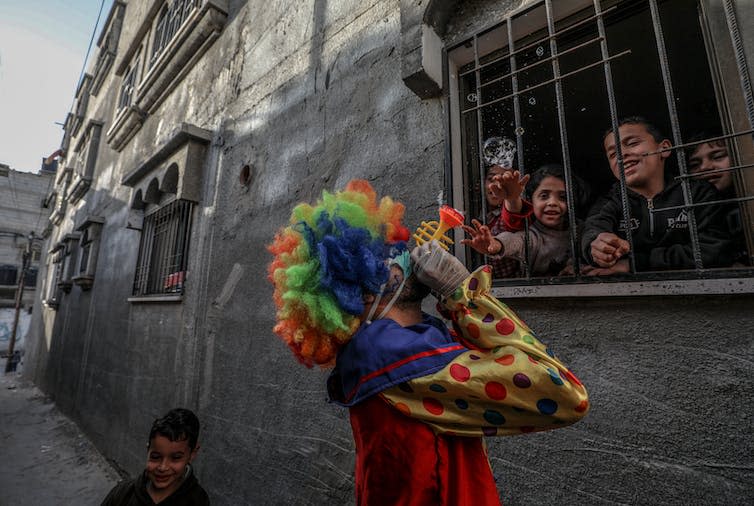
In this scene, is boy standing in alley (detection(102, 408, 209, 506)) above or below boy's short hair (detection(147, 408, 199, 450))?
below

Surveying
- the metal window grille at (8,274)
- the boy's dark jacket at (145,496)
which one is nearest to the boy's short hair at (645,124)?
the boy's dark jacket at (145,496)

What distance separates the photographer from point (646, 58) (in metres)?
1.82

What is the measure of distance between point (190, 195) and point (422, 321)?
13.6 ft

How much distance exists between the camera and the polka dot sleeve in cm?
101

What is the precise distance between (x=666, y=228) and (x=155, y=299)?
16.9ft

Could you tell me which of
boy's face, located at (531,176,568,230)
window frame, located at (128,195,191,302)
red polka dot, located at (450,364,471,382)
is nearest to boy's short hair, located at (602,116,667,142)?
boy's face, located at (531,176,568,230)

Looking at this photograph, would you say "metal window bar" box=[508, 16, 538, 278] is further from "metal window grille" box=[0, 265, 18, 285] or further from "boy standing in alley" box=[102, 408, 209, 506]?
"metal window grille" box=[0, 265, 18, 285]

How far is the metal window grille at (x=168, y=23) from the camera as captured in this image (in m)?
6.53

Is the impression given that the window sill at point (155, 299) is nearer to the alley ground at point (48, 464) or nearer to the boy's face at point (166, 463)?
the alley ground at point (48, 464)

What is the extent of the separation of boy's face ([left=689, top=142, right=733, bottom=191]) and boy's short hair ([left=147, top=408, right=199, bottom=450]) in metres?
2.88

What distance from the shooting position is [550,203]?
1.92m

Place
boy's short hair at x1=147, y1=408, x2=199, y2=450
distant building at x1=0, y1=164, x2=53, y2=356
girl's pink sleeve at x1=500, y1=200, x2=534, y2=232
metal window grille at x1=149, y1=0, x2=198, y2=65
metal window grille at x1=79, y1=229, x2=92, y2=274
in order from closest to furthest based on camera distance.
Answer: girl's pink sleeve at x1=500, y1=200, x2=534, y2=232, boy's short hair at x1=147, y1=408, x2=199, y2=450, metal window grille at x1=149, y1=0, x2=198, y2=65, metal window grille at x1=79, y1=229, x2=92, y2=274, distant building at x1=0, y1=164, x2=53, y2=356

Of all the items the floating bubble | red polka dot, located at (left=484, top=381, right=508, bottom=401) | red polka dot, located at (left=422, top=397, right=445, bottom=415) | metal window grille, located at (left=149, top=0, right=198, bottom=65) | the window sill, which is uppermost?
metal window grille, located at (left=149, top=0, right=198, bottom=65)

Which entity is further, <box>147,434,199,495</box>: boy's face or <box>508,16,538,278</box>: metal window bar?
<box>147,434,199,495</box>: boy's face
